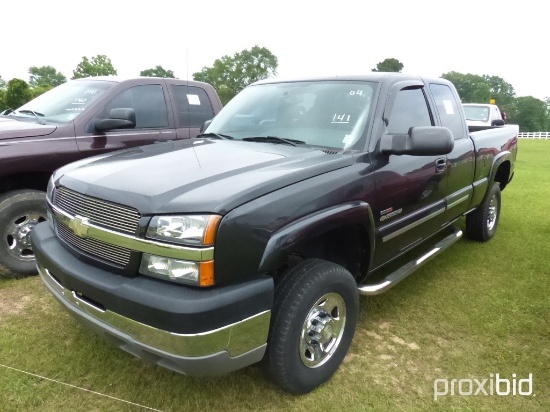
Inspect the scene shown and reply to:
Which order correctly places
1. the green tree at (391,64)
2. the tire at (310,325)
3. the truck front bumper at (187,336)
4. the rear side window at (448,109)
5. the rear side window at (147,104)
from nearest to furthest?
the truck front bumper at (187,336) < the tire at (310,325) < the rear side window at (448,109) < the rear side window at (147,104) < the green tree at (391,64)

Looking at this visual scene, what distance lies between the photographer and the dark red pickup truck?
12.1 feet

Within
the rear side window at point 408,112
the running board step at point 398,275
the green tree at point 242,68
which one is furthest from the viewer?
the green tree at point 242,68

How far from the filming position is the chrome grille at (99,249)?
2.04 metres

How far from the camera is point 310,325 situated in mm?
2381

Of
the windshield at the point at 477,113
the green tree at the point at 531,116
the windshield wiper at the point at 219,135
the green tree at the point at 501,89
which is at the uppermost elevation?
the windshield wiper at the point at 219,135

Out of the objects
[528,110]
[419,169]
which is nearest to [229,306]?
[419,169]

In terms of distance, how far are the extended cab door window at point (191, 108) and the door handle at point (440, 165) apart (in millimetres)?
2863

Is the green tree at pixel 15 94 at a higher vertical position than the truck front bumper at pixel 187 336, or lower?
lower

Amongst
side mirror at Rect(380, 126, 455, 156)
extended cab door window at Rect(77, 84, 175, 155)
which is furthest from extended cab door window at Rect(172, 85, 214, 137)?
side mirror at Rect(380, 126, 455, 156)

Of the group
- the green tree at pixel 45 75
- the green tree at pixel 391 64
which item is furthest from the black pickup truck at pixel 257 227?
the green tree at pixel 45 75

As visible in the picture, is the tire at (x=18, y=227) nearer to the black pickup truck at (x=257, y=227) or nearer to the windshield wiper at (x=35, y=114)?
the windshield wiper at (x=35, y=114)

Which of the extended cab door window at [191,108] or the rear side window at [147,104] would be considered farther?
the extended cab door window at [191,108]

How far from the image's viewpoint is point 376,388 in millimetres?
2496

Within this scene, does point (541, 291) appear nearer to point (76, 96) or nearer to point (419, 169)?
point (419, 169)
